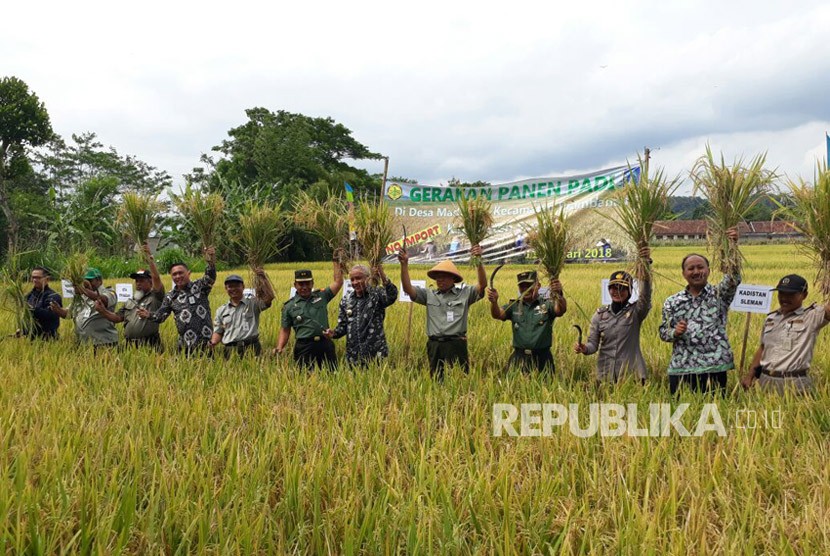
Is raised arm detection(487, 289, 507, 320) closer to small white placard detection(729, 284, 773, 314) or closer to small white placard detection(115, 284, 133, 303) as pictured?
small white placard detection(729, 284, 773, 314)

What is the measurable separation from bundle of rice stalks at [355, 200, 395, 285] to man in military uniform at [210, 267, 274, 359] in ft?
4.02

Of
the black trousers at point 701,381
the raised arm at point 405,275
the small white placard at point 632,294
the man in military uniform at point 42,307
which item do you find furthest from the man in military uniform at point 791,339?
the man in military uniform at point 42,307

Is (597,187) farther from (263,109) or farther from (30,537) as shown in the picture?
(263,109)

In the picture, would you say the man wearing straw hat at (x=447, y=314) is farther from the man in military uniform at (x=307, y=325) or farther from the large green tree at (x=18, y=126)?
the large green tree at (x=18, y=126)

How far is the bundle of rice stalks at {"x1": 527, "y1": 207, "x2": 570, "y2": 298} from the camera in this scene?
4.13m

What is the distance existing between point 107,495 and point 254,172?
33.3 metres

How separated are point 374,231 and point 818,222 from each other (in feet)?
10.8

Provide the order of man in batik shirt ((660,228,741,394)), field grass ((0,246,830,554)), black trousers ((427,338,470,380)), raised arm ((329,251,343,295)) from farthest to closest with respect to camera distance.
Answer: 1. raised arm ((329,251,343,295))
2. black trousers ((427,338,470,380))
3. man in batik shirt ((660,228,741,394))
4. field grass ((0,246,830,554))

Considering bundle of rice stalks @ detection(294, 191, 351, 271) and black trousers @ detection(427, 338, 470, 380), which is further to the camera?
bundle of rice stalks @ detection(294, 191, 351, 271)

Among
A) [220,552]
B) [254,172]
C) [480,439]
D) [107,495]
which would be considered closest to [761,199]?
[480,439]

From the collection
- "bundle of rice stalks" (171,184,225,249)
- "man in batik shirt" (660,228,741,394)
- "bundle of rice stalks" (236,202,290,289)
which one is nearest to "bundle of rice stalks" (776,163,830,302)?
"man in batik shirt" (660,228,741,394)

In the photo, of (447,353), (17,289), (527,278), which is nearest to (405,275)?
(447,353)

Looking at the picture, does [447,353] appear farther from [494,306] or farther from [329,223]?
[329,223]

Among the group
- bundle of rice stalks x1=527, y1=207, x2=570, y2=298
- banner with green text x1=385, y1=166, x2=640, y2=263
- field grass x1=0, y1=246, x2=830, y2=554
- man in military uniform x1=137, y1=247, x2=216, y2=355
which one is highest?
banner with green text x1=385, y1=166, x2=640, y2=263
